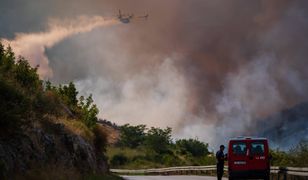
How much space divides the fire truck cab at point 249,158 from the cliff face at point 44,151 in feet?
26.0

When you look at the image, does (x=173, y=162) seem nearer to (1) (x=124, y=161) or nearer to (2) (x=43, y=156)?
(1) (x=124, y=161)

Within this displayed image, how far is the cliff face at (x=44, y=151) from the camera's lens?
17.7 m

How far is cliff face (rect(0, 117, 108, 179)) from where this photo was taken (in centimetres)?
1772

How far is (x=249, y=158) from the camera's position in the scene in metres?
28.5

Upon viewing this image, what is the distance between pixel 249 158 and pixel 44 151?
1067 centimetres

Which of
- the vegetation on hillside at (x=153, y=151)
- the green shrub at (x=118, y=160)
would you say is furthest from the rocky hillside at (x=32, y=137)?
the green shrub at (x=118, y=160)

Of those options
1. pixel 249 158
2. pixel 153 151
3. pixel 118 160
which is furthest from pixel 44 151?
pixel 153 151

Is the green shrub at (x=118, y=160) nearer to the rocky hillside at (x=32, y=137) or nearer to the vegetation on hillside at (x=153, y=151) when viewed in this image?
the vegetation on hillside at (x=153, y=151)

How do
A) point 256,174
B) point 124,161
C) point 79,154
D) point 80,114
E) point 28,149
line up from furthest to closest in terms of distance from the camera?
point 124,161 < point 80,114 < point 79,154 < point 256,174 < point 28,149

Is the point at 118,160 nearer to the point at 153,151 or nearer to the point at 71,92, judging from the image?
the point at 153,151

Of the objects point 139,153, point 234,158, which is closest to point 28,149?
point 234,158

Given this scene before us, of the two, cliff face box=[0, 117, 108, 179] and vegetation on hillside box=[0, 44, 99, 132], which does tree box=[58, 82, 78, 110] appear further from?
cliff face box=[0, 117, 108, 179]

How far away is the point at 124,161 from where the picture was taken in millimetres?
103688

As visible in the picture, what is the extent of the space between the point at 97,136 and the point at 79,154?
1163 centimetres
